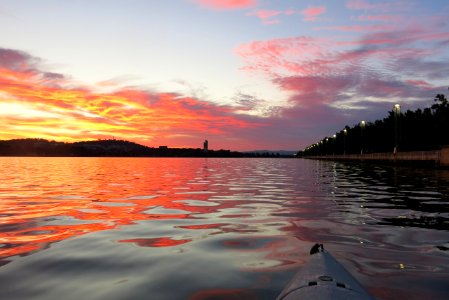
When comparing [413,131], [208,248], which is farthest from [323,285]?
[413,131]

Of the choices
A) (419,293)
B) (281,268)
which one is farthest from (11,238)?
(419,293)

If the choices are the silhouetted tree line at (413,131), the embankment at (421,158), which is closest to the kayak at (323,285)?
the embankment at (421,158)

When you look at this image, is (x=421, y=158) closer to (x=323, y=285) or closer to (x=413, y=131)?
(x=413, y=131)

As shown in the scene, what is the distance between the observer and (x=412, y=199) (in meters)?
17.6

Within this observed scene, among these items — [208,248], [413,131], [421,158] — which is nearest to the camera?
[208,248]

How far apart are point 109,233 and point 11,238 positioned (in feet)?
7.43

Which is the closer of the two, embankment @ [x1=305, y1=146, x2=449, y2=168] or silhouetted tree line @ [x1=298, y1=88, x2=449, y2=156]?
embankment @ [x1=305, y1=146, x2=449, y2=168]

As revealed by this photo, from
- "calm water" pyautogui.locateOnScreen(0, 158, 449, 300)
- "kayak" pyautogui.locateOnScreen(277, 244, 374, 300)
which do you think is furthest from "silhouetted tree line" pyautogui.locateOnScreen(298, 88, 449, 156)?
"kayak" pyautogui.locateOnScreen(277, 244, 374, 300)

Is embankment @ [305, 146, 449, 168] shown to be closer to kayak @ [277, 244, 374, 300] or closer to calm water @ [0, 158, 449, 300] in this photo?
calm water @ [0, 158, 449, 300]

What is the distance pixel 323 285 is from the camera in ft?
13.4

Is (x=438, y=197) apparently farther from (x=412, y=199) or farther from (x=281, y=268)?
(x=281, y=268)

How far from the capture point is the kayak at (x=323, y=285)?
384 centimetres

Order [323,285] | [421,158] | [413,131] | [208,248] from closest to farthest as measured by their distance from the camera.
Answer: [323,285]
[208,248]
[421,158]
[413,131]

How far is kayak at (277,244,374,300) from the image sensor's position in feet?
12.6
